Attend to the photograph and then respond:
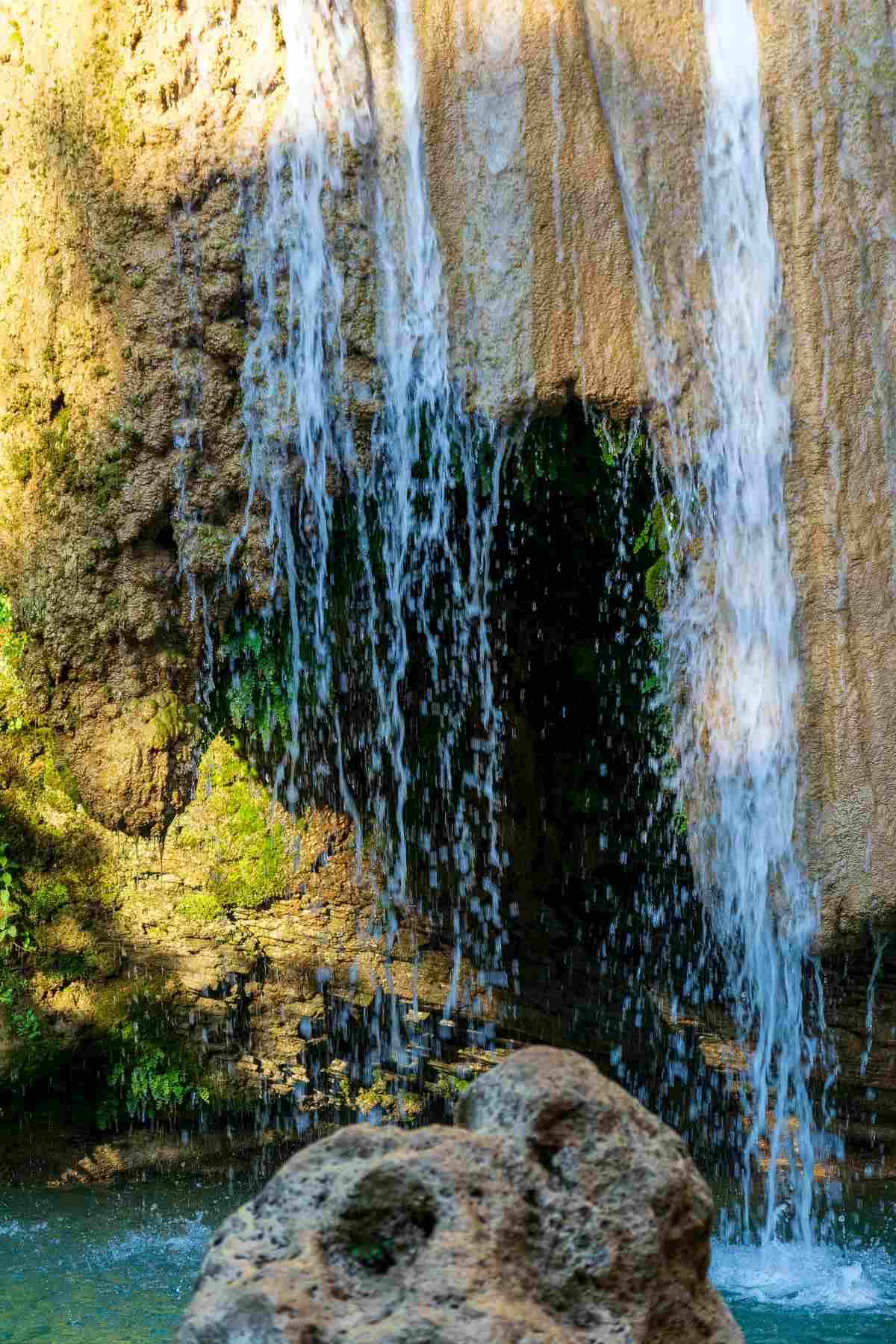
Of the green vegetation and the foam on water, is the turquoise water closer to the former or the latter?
the foam on water

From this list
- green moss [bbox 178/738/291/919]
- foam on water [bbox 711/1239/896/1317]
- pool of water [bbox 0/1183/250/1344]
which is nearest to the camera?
pool of water [bbox 0/1183/250/1344]

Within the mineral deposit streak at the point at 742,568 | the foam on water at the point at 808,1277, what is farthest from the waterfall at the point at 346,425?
the foam on water at the point at 808,1277

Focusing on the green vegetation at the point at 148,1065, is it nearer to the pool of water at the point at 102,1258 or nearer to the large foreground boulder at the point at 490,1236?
the pool of water at the point at 102,1258

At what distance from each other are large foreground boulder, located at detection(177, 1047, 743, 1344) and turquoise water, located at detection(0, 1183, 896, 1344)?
2.33m

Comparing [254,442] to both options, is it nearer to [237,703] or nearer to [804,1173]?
[237,703]

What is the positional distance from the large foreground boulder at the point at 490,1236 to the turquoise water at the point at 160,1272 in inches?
91.6

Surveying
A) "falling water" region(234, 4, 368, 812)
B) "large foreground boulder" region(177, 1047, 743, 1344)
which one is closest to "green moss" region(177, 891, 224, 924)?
"falling water" region(234, 4, 368, 812)

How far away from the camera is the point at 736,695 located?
4977 millimetres

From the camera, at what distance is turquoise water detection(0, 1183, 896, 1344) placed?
4.54m

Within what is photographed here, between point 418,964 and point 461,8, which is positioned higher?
point 461,8

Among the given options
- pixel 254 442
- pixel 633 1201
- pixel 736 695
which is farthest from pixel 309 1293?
pixel 254 442

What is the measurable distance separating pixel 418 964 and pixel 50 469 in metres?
2.85

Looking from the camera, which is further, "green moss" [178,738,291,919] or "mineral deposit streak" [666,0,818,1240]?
"green moss" [178,738,291,919]

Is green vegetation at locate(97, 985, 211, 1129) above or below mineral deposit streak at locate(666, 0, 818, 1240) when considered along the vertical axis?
below
